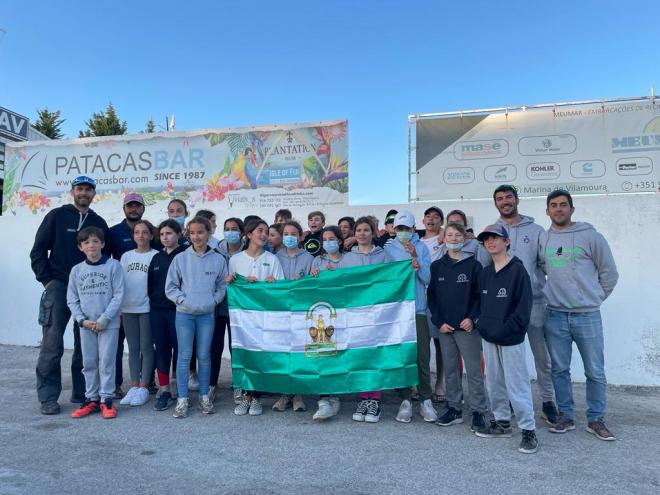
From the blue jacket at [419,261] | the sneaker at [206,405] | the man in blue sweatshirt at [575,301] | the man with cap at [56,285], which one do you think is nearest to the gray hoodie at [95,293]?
the man with cap at [56,285]

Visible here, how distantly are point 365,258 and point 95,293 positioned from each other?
2.66 meters

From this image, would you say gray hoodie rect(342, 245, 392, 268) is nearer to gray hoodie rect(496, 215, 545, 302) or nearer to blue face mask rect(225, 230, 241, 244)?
gray hoodie rect(496, 215, 545, 302)

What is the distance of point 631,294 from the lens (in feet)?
20.0

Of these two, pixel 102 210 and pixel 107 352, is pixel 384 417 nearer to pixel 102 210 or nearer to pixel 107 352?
pixel 107 352

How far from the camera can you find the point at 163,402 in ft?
15.4

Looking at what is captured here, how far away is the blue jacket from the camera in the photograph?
15.0 ft

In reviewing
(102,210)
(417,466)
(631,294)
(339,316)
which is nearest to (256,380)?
(339,316)

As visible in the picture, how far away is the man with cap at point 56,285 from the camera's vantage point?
465cm

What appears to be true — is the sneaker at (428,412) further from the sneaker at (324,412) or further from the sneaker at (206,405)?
the sneaker at (206,405)

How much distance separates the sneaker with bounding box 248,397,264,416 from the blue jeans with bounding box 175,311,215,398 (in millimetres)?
475

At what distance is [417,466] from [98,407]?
127 inches

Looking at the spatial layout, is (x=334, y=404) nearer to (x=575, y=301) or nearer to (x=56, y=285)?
(x=575, y=301)

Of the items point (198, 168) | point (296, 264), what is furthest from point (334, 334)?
point (198, 168)

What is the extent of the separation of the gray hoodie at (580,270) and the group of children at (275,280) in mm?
523
